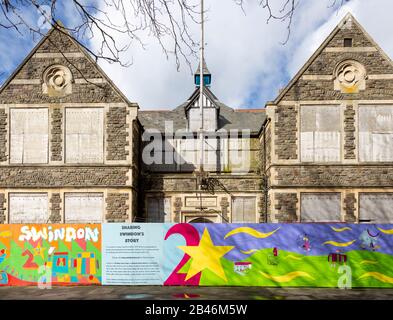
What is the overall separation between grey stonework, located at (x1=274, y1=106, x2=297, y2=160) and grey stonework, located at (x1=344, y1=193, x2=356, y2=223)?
301 centimetres

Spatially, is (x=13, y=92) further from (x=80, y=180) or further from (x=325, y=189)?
(x=325, y=189)

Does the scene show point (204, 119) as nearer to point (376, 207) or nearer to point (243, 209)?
point (243, 209)

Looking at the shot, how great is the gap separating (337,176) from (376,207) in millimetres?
2179

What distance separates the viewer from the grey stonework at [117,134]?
731 inches

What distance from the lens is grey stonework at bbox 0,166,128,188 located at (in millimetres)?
18359

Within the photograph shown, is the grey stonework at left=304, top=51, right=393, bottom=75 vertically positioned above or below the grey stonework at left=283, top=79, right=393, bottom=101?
above

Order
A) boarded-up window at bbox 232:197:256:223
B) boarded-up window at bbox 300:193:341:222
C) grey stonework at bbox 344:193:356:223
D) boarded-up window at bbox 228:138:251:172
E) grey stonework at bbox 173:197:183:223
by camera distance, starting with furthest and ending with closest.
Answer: boarded-up window at bbox 228:138:251:172, boarded-up window at bbox 232:197:256:223, grey stonework at bbox 173:197:183:223, boarded-up window at bbox 300:193:341:222, grey stonework at bbox 344:193:356:223

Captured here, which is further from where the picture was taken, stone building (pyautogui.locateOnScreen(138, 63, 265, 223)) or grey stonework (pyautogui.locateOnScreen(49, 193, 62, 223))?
stone building (pyautogui.locateOnScreen(138, 63, 265, 223))

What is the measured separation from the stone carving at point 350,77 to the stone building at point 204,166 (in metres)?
5.97

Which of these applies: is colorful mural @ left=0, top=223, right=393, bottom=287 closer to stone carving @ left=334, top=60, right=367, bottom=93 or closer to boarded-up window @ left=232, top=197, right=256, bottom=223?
boarded-up window @ left=232, top=197, right=256, bottom=223

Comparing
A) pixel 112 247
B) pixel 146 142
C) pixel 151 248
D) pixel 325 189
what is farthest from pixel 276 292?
pixel 146 142

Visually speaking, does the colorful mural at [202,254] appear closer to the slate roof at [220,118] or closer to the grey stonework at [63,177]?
the grey stonework at [63,177]

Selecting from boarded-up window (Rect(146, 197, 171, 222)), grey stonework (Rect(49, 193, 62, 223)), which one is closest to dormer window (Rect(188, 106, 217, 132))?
boarded-up window (Rect(146, 197, 171, 222))

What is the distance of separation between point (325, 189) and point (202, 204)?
5.99 metres
